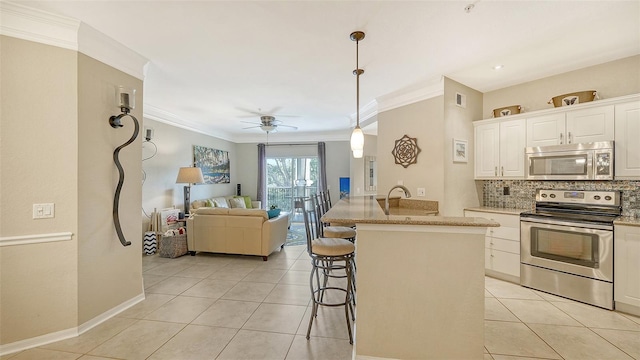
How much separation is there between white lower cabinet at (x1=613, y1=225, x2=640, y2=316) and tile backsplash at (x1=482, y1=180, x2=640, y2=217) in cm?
51

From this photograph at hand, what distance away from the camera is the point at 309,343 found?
2.15 metres

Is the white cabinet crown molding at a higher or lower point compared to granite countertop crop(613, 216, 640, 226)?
higher

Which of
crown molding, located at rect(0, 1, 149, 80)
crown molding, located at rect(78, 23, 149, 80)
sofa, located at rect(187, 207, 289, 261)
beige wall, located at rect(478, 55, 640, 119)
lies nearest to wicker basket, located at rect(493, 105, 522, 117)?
beige wall, located at rect(478, 55, 640, 119)

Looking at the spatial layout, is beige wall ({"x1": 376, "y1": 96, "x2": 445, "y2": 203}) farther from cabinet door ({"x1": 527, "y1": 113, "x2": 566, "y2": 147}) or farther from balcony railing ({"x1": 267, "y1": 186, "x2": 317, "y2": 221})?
balcony railing ({"x1": 267, "y1": 186, "x2": 317, "y2": 221})

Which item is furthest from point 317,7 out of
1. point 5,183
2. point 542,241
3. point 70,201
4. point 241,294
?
point 542,241

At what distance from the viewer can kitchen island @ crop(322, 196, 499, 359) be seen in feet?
5.78

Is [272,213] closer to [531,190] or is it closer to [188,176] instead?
[188,176]

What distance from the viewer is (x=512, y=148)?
360cm

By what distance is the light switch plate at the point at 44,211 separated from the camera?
2115 mm

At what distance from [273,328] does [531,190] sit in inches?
149

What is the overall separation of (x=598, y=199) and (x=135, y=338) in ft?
16.2

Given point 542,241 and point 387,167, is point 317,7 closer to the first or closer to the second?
point 387,167

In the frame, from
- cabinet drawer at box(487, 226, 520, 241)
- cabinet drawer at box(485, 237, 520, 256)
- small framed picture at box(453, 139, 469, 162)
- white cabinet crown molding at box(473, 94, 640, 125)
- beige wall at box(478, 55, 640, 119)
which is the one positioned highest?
beige wall at box(478, 55, 640, 119)

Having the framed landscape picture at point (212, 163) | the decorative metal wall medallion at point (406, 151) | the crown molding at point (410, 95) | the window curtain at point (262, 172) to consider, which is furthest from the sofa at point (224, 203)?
the crown molding at point (410, 95)
